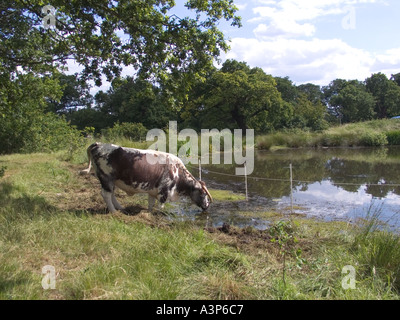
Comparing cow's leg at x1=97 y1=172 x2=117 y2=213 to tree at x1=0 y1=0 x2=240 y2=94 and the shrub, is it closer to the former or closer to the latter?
tree at x1=0 y1=0 x2=240 y2=94

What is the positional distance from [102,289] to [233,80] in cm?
3342

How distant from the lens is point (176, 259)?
434 cm

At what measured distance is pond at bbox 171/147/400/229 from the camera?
8.20 m

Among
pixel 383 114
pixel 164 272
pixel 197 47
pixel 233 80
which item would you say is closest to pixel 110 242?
pixel 164 272

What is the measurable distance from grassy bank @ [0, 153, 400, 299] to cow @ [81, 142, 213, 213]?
2.38ft

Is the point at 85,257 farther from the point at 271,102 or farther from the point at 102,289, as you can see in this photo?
the point at 271,102

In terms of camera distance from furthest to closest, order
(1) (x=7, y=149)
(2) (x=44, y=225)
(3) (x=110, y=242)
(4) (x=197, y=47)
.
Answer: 1. (1) (x=7, y=149)
2. (4) (x=197, y=47)
3. (2) (x=44, y=225)
4. (3) (x=110, y=242)

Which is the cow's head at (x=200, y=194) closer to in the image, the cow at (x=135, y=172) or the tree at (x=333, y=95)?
the cow at (x=135, y=172)

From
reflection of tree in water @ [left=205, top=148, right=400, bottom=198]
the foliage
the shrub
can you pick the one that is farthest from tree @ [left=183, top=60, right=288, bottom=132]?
the foliage

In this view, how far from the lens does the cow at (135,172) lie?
697 centimetres

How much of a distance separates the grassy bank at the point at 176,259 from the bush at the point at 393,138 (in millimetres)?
27138

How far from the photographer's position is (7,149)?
1934 centimetres

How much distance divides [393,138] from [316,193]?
22.4 meters

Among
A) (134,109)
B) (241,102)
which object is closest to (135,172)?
(241,102)
